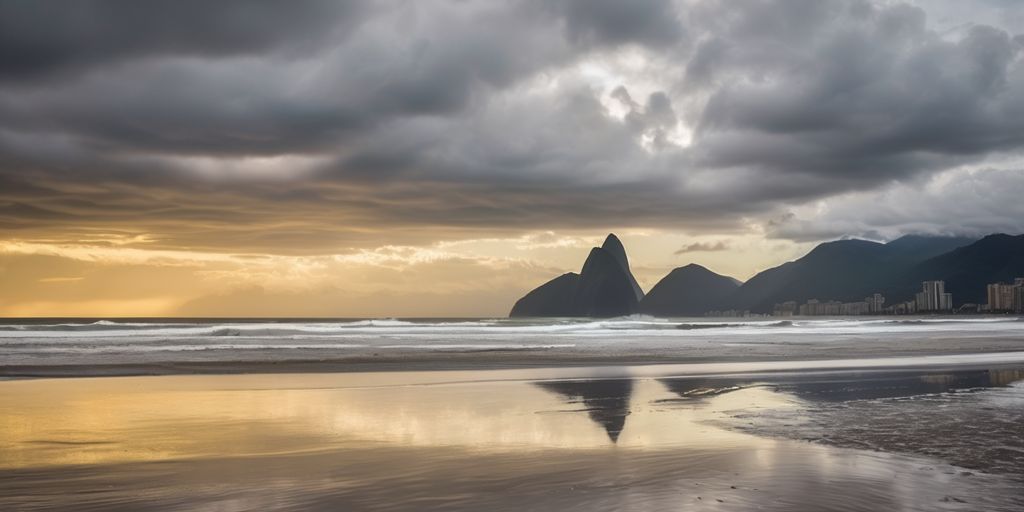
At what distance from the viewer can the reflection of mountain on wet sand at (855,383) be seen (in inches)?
739

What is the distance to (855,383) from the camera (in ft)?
70.3

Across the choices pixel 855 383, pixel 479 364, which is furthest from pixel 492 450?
pixel 479 364

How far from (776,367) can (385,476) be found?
2248 centimetres

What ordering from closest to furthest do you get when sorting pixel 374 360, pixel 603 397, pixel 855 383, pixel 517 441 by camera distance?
pixel 517 441, pixel 603 397, pixel 855 383, pixel 374 360

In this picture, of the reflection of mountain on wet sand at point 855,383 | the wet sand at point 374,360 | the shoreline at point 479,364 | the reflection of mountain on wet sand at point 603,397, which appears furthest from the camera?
the wet sand at point 374,360

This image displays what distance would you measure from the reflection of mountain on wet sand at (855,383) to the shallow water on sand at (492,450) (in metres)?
0.16

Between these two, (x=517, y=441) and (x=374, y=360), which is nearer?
(x=517, y=441)

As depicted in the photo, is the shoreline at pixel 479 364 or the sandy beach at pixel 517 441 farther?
the shoreline at pixel 479 364

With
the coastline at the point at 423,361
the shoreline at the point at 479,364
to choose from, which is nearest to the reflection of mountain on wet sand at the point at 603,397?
the shoreline at the point at 479,364

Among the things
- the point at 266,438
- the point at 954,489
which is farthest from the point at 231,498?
the point at 954,489

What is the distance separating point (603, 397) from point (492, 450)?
7.82m

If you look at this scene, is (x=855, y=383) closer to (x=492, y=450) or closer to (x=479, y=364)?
(x=492, y=450)

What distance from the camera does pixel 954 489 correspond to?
328 inches

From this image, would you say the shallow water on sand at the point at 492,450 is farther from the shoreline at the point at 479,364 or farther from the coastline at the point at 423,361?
the coastline at the point at 423,361
